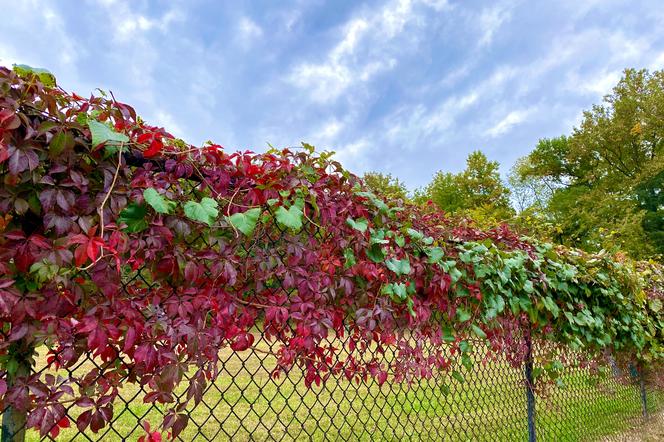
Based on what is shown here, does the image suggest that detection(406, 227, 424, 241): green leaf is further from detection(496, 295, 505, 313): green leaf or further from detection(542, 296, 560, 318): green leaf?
detection(542, 296, 560, 318): green leaf

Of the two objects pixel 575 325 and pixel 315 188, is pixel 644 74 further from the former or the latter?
pixel 315 188

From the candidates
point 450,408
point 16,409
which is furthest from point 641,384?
point 16,409

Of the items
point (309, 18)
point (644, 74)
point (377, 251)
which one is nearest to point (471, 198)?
point (644, 74)

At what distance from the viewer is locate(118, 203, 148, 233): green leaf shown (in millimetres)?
1230

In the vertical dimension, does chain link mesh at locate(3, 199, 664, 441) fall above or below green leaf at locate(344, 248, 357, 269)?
below

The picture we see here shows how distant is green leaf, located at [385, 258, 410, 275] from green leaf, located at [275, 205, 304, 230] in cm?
59

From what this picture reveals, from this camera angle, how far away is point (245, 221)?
1.35 m

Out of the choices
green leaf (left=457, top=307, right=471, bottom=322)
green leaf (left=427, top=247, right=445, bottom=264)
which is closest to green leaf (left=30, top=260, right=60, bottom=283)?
green leaf (left=427, top=247, right=445, bottom=264)

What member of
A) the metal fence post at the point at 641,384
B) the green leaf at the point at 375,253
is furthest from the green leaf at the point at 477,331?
the metal fence post at the point at 641,384

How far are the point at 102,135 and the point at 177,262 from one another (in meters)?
0.43

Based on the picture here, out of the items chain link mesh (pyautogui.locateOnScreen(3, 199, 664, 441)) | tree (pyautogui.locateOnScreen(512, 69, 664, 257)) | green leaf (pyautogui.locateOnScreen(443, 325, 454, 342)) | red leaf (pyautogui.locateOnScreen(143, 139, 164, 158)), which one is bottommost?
chain link mesh (pyautogui.locateOnScreen(3, 199, 664, 441))

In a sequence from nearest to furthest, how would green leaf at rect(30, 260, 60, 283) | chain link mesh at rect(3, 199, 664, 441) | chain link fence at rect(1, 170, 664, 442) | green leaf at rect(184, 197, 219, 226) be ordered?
green leaf at rect(30, 260, 60, 283) → green leaf at rect(184, 197, 219, 226) → chain link fence at rect(1, 170, 664, 442) → chain link mesh at rect(3, 199, 664, 441)

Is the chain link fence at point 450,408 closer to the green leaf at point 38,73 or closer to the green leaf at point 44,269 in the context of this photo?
the green leaf at point 44,269

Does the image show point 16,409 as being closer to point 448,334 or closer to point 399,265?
point 399,265
